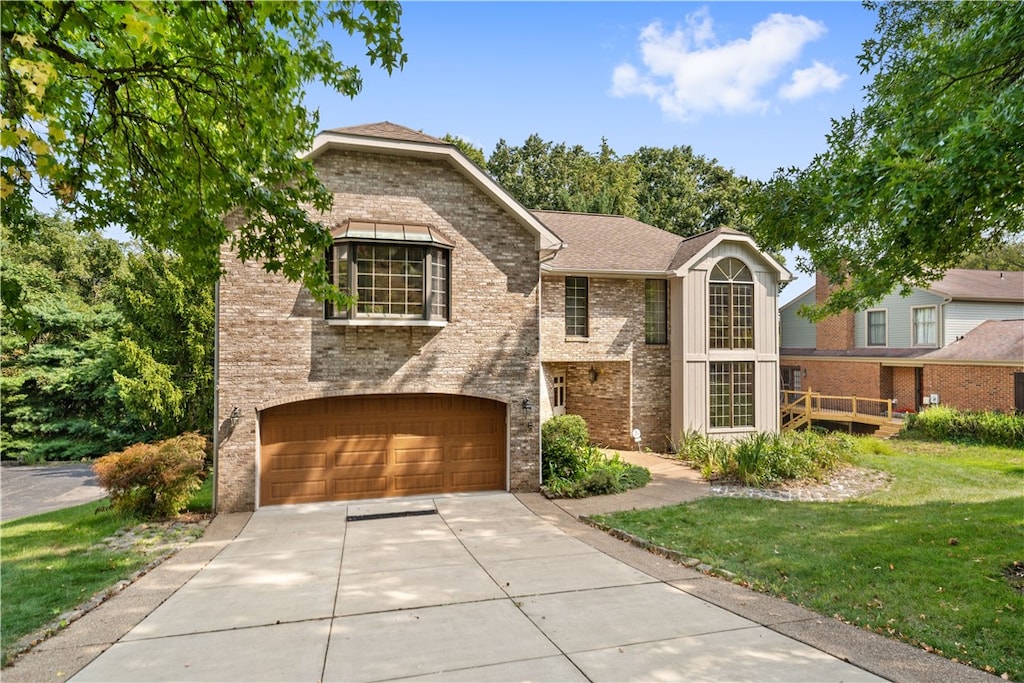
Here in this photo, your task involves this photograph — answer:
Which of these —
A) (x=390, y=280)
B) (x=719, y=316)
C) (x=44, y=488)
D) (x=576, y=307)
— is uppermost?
(x=390, y=280)

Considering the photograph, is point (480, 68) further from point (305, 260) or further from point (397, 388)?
point (397, 388)

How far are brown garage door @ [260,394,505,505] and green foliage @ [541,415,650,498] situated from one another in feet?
3.89

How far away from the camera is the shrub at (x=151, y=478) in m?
10.2

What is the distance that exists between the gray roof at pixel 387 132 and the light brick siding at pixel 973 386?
2184cm

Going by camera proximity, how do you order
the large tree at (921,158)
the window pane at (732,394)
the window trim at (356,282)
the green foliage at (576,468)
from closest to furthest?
1. the large tree at (921,158)
2. the window trim at (356,282)
3. the green foliage at (576,468)
4. the window pane at (732,394)

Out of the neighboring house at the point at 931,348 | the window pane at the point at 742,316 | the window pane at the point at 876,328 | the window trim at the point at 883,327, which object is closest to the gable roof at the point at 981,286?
the neighboring house at the point at 931,348

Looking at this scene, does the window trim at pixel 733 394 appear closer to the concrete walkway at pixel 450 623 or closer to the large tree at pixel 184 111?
the concrete walkway at pixel 450 623

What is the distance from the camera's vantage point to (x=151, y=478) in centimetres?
1029

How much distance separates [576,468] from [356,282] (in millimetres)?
6669

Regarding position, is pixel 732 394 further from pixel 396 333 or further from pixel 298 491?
pixel 298 491

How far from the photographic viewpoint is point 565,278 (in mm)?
16188

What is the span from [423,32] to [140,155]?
13.0 ft

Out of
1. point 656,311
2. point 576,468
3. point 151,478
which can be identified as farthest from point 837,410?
point 151,478

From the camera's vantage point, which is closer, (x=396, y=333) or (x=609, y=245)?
(x=396, y=333)
